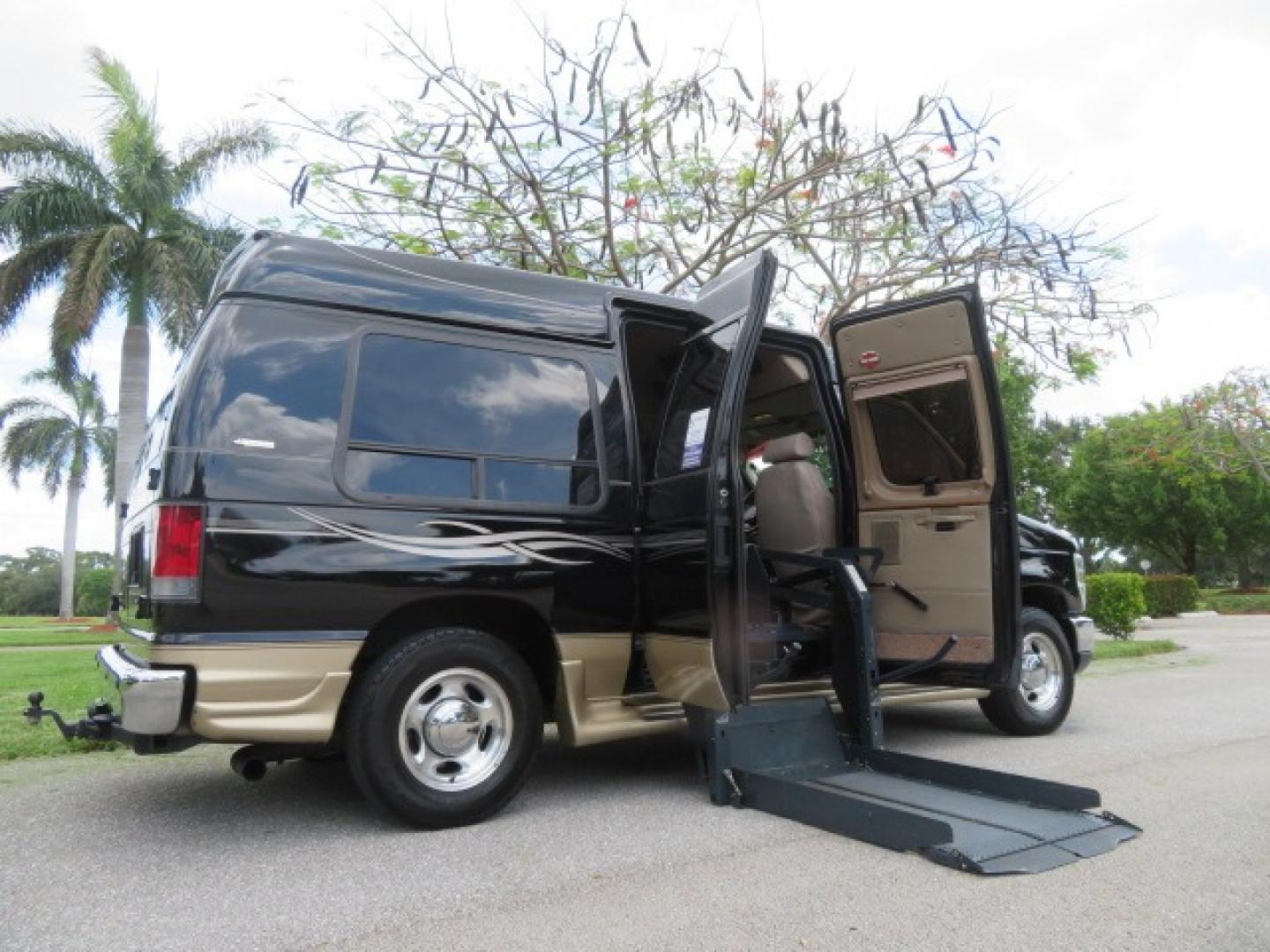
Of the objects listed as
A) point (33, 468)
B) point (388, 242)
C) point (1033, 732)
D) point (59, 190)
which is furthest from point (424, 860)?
point (33, 468)

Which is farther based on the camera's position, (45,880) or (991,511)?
(991,511)

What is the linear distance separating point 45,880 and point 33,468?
40.6 metres

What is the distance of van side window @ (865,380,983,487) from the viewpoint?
613 cm

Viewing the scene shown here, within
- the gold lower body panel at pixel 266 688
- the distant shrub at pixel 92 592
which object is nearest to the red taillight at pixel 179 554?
the gold lower body panel at pixel 266 688

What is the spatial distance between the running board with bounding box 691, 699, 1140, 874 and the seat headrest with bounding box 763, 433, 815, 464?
1.53 metres

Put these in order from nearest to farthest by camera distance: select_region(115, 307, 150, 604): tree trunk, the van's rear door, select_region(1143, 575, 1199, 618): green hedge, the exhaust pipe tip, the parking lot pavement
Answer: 1. the parking lot pavement
2. the exhaust pipe tip
3. the van's rear door
4. select_region(115, 307, 150, 604): tree trunk
5. select_region(1143, 575, 1199, 618): green hedge

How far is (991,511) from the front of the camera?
6035mm

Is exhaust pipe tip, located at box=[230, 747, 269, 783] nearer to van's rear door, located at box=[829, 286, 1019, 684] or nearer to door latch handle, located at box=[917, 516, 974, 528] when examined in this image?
van's rear door, located at box=[829, 286, 1019, 684]

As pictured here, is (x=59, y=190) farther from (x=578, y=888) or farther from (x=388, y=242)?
(x=578, y=888)

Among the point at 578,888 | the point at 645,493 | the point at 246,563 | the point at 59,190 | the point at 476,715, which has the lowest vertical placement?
the point at 578,888

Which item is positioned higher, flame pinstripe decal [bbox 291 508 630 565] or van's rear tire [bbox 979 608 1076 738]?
flame pinstripe decal [bbox 291 508 630 565]

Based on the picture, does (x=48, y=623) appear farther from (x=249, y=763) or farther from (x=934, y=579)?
(x=934, y=579)

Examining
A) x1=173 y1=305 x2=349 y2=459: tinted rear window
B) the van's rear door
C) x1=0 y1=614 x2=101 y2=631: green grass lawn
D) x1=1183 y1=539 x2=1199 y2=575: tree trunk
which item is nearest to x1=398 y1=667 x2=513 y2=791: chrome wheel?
x1=173 y1=305 x2=349 y2=459: tinted rear window

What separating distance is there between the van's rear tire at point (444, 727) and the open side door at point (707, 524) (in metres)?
0.76
